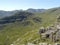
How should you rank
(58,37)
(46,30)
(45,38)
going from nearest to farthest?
(58,37) → (45,38) → (46,30)

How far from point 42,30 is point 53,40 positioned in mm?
28879

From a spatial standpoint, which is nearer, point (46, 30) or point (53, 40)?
point (53, 40)

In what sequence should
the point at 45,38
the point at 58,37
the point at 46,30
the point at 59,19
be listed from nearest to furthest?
the point at 58,37
the point at 45,38
the point at 46,30
the point at 59,19

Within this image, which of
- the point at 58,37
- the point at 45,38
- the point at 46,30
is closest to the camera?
the point at 58,37

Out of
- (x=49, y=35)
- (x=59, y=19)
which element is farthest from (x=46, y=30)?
(x=59, y=19)

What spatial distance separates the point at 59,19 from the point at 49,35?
46.6 metres

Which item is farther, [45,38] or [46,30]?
[46,30]

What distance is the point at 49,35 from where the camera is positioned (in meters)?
104

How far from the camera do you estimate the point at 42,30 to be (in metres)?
122

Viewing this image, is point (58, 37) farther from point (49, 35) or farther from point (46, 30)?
point (46, 30)

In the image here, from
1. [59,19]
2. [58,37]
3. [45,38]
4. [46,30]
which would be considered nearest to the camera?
[58,37]

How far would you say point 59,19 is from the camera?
5738 inches

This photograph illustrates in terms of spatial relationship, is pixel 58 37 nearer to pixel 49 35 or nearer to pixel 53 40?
pixel 53 40

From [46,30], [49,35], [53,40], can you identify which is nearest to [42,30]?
[46,30]
